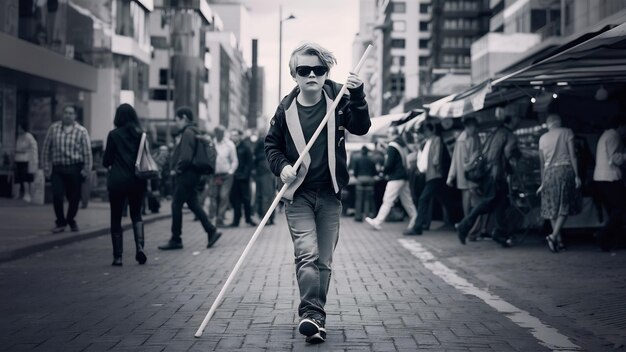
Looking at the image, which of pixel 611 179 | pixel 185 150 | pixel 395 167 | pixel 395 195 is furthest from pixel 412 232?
pixel 185 150

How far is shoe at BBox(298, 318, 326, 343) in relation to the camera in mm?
5234

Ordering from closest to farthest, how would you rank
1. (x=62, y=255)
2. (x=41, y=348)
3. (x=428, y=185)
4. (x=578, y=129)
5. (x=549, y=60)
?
(x=41, y=348) → (x=549, y=60) → (x=62, y=255) → (x=578, y=129) → (x=428, y=185)

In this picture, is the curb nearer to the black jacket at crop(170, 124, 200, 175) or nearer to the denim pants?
the black jacket at crop(170, 124, 200, 175)

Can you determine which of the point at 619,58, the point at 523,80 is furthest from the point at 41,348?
the point at 523,80

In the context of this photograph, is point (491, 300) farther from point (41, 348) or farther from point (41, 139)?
point (41, 139)

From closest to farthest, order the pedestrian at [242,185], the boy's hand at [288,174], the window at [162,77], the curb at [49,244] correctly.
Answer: the boy's hand at [288,174]
the curb at [49,244]
the pedestrian at [242,185]
the window at [162,77]

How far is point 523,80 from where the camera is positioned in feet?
37.1

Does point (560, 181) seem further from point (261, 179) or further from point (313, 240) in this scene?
point (261, 179)

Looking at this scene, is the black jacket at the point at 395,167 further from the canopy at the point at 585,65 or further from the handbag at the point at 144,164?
the handbag at the point at 144,164

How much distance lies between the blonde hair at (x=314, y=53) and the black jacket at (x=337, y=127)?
0.61 feet

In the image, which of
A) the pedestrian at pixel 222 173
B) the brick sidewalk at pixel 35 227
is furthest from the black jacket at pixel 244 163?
the brick sidewalk at pixel 35 227

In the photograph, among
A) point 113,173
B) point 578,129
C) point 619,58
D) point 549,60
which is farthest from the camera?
point 578,129

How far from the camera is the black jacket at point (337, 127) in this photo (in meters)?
5.57

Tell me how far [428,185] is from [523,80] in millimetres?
4311
